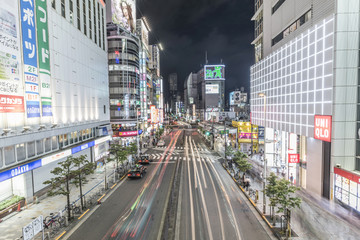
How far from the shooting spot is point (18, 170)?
17.2 metres

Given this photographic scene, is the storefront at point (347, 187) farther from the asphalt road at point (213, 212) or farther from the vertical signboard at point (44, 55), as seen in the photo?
the vertical signboard at point (44, 55)

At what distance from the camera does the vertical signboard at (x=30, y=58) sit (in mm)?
18719

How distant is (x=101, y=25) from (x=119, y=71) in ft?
45.1

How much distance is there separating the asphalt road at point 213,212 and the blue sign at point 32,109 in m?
16.8

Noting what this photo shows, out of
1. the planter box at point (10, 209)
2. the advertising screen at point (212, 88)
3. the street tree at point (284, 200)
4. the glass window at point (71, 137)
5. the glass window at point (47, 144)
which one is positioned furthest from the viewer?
the advertising screen at point (212, 88)

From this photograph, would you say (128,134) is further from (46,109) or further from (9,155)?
(9,155)

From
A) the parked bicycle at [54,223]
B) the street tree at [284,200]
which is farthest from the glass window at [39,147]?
the street tree at [284,200]

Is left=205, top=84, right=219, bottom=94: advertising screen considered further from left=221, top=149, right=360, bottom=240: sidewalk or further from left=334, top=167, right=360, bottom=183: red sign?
left=334, top=167, right=360, bottom=183: red sign

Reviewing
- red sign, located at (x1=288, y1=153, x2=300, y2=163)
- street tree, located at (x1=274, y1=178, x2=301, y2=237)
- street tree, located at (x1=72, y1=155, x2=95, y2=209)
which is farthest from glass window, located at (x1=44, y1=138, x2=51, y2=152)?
red sign, located at (x1=288, y1=153, x2=300, y2=163)

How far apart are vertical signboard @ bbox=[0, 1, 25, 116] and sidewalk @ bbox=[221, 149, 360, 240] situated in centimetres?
2322

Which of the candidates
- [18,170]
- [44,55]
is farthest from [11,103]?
[44,55]

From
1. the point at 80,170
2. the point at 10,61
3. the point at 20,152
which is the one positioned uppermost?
the point at 10,61

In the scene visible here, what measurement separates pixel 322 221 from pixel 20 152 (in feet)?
86.8

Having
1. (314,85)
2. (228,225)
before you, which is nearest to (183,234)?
(228,225)
